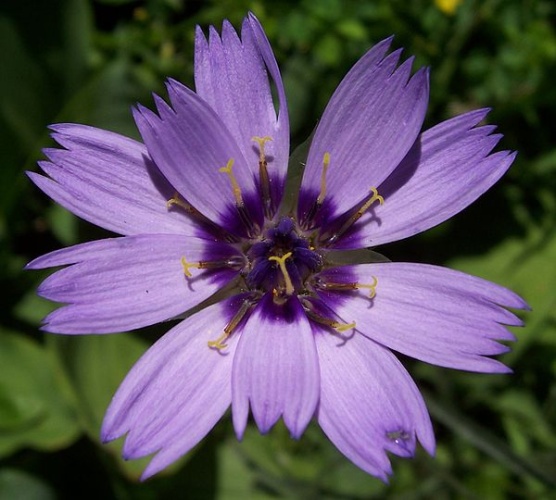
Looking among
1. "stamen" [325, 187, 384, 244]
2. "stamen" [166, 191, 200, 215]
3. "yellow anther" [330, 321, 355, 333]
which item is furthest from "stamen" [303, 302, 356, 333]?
"stamen" [166, 191, 200, 215]

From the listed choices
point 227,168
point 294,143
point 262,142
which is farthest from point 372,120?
point 294,143

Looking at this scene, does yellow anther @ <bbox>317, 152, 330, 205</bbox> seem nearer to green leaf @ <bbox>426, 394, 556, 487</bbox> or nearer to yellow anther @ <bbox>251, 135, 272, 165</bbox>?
yellow anther @ <bbox>251, 135, 272, 165</bbox>

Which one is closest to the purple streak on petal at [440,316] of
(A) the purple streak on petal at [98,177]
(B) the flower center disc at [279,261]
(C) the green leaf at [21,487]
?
(B) the flower center disc at [279,261]

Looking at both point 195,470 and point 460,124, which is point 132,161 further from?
point 195,470

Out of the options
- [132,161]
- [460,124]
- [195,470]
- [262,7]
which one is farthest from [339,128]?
[195,470]

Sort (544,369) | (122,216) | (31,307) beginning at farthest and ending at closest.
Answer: (544,369) → (31,307) → (122,216)

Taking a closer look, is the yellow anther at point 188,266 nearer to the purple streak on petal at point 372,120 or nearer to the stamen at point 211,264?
the stamen at point 211,264

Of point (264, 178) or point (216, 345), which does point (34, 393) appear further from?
point (264, 178)
